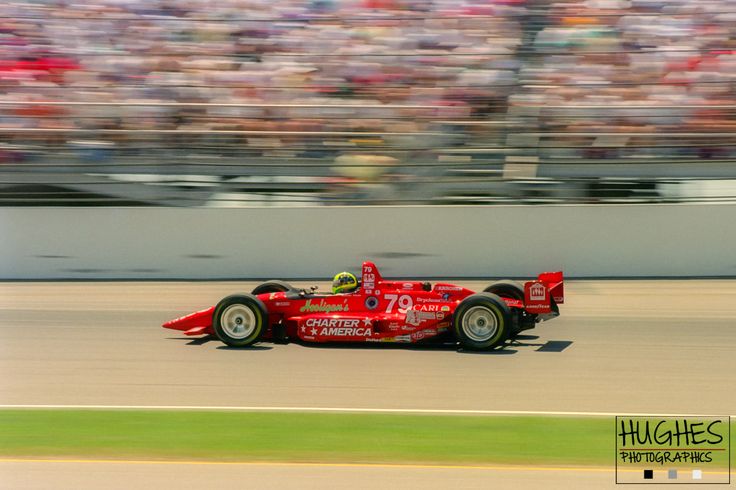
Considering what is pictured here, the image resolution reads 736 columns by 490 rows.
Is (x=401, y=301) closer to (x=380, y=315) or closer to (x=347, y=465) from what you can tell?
(x=380, y=315)

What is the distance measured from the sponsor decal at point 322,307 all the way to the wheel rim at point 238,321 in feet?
1.64

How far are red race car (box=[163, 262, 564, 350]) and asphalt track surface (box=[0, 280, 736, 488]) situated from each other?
15 cm

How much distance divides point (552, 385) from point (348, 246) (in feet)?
22.3

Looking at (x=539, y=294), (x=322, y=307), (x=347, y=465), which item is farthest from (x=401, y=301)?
(x=347, y=465)

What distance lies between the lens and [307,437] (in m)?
6.45

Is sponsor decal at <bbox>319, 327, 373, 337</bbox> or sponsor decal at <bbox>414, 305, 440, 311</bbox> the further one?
sponsor decal at <bbox>319, 327, 373, 337</bbox>

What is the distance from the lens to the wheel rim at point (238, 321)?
32.1 feet

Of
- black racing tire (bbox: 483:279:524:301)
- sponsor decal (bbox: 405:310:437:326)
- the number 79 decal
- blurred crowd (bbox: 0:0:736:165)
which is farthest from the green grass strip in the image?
blurred crowd (bbox: 0:0:736:165)

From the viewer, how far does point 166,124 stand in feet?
50.3

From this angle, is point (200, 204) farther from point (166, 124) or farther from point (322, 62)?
point (322, 62)

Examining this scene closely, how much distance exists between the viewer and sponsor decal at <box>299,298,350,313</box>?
9.82m

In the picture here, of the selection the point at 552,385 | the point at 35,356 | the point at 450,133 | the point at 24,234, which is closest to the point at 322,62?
the point at 450,133

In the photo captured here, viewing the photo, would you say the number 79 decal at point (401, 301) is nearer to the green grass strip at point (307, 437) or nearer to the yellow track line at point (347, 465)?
the green grass strip at point (307, 437)

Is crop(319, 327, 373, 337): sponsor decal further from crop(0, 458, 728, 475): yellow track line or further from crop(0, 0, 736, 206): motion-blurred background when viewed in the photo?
crop(0, 0, 736, 206): motion-blurred background
